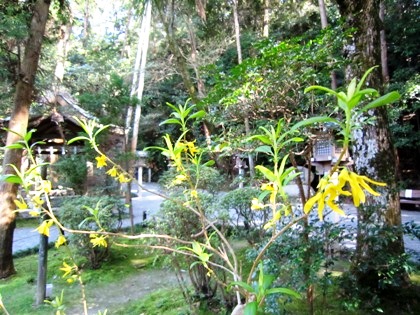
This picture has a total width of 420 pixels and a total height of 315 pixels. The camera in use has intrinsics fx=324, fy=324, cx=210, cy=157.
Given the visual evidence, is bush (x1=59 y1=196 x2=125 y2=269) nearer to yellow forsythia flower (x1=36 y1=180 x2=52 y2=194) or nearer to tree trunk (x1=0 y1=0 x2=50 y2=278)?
tree trunk (x1=0 y1=0 x2=50 y2=278)

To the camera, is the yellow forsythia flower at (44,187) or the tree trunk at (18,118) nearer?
the yellow forsythia flower at (44,187)

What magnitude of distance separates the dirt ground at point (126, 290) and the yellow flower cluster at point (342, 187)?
3.45 metres

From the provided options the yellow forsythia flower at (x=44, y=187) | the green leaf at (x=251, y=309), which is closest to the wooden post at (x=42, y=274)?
the yellow forsythia flower at (x=44, y=187)

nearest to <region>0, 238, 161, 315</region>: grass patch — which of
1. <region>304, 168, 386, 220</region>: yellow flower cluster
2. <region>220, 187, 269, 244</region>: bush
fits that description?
<region>220, 187, 269, 244</region>: bush

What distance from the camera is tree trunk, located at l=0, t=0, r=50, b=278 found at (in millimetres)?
4562

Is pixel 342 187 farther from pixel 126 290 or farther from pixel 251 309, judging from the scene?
pixel 126 290

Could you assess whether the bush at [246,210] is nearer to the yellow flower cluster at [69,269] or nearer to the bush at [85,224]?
the bush at [85,224]

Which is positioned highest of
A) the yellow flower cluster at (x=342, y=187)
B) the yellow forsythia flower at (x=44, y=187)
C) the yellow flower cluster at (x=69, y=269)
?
the yellow forsythia flower at (x=44, y=187)

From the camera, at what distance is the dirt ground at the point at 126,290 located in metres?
3.59

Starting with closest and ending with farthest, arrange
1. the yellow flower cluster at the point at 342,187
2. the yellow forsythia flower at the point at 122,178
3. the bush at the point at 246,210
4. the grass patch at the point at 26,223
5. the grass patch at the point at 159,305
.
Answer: the yellow flower cluster at the point at 342,187 < the yellow forsythia flower at the point at 122,178 < the grass patch at the point at 159,305 < the bush at the point at 246,210 < the grass patch at the point at 26,223

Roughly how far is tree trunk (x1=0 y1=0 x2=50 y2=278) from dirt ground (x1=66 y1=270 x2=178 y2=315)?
1.46 metres

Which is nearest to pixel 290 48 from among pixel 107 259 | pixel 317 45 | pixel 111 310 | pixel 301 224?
pixel 317 45

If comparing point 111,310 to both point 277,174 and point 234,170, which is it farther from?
point 234,170

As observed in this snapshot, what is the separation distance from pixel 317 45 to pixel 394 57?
10.1 m
